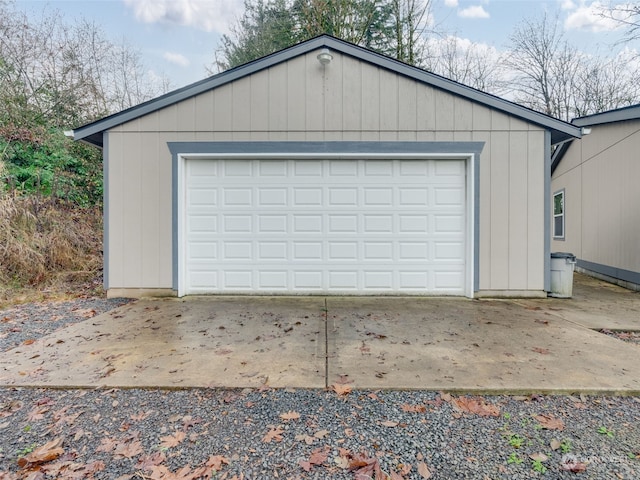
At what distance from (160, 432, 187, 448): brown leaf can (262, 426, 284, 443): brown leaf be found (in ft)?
1.61

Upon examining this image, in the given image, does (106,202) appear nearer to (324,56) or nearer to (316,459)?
(324,56)

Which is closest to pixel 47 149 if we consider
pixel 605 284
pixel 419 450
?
pixel 419 450

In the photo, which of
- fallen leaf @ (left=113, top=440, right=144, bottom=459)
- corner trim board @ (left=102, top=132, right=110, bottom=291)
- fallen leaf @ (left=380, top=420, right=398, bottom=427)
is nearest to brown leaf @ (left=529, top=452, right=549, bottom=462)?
fallen leaf @ (left=380, top=420, right=398, bottom=427)

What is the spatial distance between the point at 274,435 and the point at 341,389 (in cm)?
65

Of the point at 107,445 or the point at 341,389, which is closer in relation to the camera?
the point at 107,445

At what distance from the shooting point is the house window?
921 cm

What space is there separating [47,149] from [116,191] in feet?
18.9

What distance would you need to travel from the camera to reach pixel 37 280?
6000 mm

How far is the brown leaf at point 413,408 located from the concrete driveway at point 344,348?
22 centimetres

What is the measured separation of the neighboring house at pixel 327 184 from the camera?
539 centimetres

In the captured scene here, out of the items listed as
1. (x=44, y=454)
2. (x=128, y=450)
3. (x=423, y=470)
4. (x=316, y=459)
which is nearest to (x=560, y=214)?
(x=423, y=470)

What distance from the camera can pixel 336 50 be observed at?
213 inches

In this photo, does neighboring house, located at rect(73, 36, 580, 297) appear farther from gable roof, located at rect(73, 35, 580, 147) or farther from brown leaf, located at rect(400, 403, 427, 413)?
brown leaf, located at rect(400, 403, 427, 413)

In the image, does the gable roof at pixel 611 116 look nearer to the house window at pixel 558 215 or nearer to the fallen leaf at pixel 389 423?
the house window at pixel 558 215
